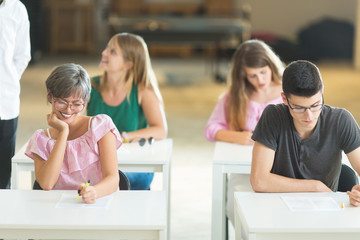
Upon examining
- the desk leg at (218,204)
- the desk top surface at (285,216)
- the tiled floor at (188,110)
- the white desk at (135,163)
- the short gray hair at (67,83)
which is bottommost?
the tiled floor at (188,110)

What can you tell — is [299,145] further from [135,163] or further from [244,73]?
[244,73]

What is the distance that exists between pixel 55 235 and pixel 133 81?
1587 millimetres

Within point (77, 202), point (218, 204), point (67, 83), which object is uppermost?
point (67, 83)

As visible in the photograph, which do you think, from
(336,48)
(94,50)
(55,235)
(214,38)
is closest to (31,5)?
(94,50)

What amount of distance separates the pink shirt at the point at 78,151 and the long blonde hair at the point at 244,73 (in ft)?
3.59

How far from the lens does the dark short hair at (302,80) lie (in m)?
2.47

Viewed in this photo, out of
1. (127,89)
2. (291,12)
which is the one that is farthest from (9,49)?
(291,12)

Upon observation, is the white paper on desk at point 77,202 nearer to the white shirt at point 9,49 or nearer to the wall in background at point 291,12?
the white shirt at point 9,49

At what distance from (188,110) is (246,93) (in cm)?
387

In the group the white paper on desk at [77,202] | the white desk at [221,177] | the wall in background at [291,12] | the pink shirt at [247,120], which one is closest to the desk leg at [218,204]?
the white desk at [221,177]

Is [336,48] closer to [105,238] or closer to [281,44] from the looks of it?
[281,44]

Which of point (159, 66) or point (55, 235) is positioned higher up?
point (55, 235)

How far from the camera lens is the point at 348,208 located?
2.42 metres

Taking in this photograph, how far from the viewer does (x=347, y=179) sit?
2.84 meters
